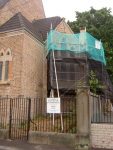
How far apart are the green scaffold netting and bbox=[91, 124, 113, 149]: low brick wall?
609 centimetres

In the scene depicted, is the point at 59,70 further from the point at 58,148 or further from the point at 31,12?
the point at 31,12

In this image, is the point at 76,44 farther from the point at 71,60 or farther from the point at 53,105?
the point at 53,105

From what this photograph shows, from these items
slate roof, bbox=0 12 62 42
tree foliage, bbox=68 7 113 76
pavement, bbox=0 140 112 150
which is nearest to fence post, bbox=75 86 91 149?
pavement, bbox=0 140 112 150

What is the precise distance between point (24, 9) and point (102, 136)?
596 inches

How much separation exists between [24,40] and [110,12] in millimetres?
14839

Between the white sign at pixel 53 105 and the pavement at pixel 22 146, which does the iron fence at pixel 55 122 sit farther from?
the pavement at pixel 22 146

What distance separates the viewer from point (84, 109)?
18.5 ft

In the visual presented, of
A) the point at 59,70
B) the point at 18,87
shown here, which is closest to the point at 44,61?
the point at 59,70

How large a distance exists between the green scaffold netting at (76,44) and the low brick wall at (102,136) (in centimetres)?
609

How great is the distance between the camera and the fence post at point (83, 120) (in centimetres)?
540

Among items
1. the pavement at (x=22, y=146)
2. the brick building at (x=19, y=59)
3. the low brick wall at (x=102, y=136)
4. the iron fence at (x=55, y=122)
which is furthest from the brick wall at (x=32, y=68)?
the low brick wall at (x=102, y=136)

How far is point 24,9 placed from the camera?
15711 millimetres

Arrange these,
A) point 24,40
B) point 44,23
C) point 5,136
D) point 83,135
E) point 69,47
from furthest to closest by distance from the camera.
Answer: point 44,23
point 69,47
point 24,40
point 5,136
point 83,135

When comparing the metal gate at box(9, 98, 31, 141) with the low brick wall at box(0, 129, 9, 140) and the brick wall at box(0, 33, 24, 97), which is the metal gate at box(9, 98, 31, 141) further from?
the brick wall at box(0, 33, 24, 97)
